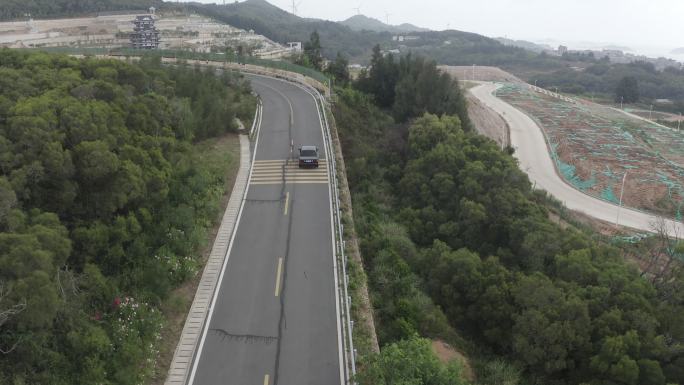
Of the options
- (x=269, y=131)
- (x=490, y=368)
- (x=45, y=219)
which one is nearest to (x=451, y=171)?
(x=269, y=131)

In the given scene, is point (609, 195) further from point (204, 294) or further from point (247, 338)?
point (247, 338)

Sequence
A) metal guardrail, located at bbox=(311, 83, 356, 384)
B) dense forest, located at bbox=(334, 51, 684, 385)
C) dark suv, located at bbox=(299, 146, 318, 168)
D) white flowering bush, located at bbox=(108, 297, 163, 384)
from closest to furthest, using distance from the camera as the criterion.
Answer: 1. white flowering bush, located at bbox=(108, 297, 163, 384)
2. metal guardrail, located at bbox=(311, 83, 356, 384)
3. dense forest, located at bbox=(334, 51, 684, 385)
4. dark suv, located at bbox=(299, 146, 318, 168)

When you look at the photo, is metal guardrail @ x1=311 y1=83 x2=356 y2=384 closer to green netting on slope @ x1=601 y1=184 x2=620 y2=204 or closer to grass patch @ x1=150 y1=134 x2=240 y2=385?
grass patch @ x1=150 y1=134 x2=240 y2=385

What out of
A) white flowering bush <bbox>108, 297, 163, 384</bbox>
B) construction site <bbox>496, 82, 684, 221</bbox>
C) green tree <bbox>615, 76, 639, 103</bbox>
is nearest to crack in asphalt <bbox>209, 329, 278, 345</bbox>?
white flowering bush <bbox>108, 297, 163, 384</bbox>

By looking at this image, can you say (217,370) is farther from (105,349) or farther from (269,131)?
(269,131)

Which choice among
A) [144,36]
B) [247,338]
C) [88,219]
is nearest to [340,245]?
[247,338]

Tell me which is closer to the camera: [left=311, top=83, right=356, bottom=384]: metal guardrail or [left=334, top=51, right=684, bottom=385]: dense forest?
[left=311, top=83, right=356, bottom=384]: metal guardrail

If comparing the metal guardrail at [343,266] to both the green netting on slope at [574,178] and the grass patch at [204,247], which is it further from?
the green netting on slope at [574,178]

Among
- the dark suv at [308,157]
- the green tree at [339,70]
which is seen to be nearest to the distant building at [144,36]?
the green tree at [339,70]
